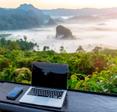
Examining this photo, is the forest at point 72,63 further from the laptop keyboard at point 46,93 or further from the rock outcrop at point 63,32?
the laptop keyboard at point 46,93

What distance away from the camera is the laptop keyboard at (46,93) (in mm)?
1724

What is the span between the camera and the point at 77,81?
224cm

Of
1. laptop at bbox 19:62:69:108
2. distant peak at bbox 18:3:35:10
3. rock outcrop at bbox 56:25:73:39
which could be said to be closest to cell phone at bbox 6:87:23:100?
laptop at bbox 19:62:69:108

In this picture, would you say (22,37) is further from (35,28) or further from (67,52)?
→ (67,52)

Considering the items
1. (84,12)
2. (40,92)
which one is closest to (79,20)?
(84,12)

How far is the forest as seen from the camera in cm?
Result: 218

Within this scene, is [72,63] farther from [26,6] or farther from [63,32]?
[26,6]

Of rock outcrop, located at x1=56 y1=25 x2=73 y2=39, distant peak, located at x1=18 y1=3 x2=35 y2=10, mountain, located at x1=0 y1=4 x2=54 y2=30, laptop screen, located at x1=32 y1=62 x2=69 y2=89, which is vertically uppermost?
distant peak, located at x1=18 y1=3 x2=35 y2=10

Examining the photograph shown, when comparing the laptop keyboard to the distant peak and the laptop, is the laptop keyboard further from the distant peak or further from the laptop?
the distant peak

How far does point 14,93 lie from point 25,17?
3.91 ft

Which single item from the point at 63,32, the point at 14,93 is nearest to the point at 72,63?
the point at 63,32

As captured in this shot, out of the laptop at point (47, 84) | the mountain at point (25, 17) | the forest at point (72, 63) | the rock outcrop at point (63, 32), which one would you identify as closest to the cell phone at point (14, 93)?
the laptop at point (47, 84)

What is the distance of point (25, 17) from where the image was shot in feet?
9.11

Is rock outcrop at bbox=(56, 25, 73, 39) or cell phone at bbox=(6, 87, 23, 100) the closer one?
cell phone at bbox=(6, 87, 23, 100)
